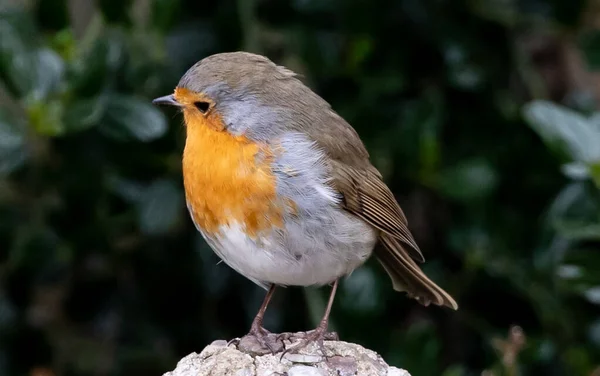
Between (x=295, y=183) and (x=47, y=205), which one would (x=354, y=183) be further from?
(x=47, y=205)

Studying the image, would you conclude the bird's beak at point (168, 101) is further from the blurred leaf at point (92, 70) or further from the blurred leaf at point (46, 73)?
the blurred leaf at point (46, 73)

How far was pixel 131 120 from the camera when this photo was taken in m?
3.64

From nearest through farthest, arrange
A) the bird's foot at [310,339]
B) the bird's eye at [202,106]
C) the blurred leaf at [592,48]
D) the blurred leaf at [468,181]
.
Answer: the bird's foot at [310,339]
the bird's eye at [202,106]
the blurred leaf at [468,181]
the blurred leaf at [592,48]

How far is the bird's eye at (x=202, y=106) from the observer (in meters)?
3.07

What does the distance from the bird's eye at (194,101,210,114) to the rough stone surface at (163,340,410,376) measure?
744 millimetres

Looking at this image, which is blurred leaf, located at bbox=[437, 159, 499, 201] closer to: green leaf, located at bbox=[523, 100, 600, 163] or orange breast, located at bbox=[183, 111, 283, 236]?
green leaf, located at bbox=[523, 100, 600, 163]

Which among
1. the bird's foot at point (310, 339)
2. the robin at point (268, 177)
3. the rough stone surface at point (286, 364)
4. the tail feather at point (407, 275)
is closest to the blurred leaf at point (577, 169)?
the tail feather at point (407, 275)

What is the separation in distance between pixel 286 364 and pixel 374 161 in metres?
1.53

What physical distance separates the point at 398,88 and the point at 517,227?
73 centimetres

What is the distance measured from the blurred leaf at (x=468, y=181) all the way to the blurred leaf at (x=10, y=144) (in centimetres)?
151

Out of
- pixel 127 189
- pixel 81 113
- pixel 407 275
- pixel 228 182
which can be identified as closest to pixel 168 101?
pixel 228 182

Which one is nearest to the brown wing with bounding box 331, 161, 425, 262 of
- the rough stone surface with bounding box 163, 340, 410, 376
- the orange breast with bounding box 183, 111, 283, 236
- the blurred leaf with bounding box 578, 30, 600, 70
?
the orange breast with bounding box 183, 111, 283, 236

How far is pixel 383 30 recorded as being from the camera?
424cm

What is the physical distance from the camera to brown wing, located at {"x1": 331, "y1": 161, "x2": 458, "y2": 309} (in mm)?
3221
